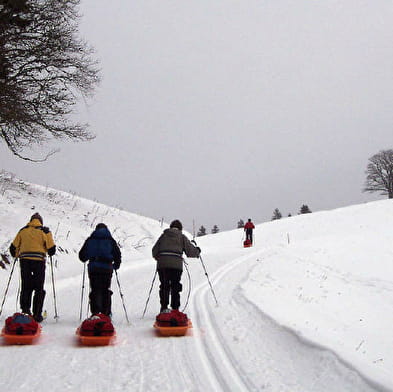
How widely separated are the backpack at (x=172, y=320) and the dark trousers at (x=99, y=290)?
1235 mm

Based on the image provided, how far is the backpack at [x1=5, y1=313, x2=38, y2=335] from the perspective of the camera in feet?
19.3

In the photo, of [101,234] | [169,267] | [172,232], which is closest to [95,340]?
[101,234]

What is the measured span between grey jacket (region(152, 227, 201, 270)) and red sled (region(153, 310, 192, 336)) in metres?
1.34

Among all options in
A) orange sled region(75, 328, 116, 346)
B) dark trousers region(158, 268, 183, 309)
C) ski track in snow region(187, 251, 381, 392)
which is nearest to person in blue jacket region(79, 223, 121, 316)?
dark trousers region(158, 268, 183, 309)

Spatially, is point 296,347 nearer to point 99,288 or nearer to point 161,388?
point 161,388

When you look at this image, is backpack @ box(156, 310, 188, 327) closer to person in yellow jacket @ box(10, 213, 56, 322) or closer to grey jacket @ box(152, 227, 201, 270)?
grey jacket @ box(152, 227, 201, 270)

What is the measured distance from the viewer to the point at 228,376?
15.5 ft

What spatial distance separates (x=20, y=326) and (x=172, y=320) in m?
2.44

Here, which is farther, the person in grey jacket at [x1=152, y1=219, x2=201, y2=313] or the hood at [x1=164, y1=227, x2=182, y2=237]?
the hood at [x1=164, y1=227, x2=182, y2=237]

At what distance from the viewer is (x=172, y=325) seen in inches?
260

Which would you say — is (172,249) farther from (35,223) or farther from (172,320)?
(35,223)

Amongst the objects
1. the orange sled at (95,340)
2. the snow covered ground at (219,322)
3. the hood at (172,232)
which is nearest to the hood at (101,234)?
the hood at (172,232)

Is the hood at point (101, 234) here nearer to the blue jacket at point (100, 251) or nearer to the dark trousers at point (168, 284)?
the blue jacket at point (100, 251)

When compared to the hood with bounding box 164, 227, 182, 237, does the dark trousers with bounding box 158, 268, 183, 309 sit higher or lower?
lower
